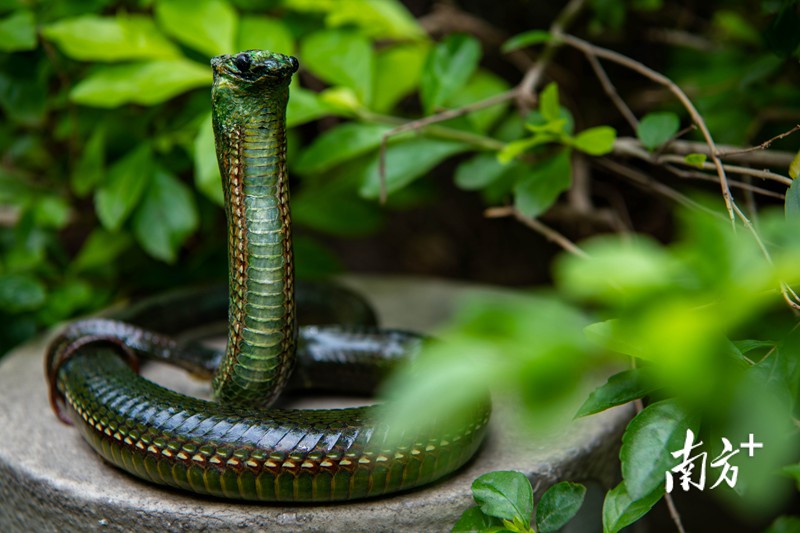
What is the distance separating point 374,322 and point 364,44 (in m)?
0.69

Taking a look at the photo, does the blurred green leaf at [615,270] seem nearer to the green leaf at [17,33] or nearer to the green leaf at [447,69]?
the green leaf at [447,69]

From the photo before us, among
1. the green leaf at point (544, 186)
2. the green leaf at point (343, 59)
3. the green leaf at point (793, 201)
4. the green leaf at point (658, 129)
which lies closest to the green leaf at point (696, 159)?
the green leaf at point (658, 129)

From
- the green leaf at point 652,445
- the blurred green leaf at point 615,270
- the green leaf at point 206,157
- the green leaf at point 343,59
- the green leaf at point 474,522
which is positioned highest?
the blurred green leaf at point 615,270

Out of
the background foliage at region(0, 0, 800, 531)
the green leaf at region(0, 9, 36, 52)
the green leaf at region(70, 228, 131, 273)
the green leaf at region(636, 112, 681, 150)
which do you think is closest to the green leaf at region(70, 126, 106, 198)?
the background foliage at region(0, 0, 800, 531)

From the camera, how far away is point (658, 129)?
155cm

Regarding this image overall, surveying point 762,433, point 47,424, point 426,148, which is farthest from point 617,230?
point 762,433

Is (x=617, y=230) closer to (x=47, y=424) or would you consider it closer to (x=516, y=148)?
(x=516, y=148)

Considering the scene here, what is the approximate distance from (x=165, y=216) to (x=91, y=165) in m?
0.27

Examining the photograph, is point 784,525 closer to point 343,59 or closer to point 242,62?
point 242,62

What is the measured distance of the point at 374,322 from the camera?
2.02 metres

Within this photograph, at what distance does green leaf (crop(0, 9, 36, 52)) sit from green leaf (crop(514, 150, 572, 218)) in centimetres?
121

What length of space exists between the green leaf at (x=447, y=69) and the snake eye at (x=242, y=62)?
66cm

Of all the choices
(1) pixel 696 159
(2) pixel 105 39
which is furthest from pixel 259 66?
(2) pixel 105 39

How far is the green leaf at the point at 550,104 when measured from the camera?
1.57 metres
